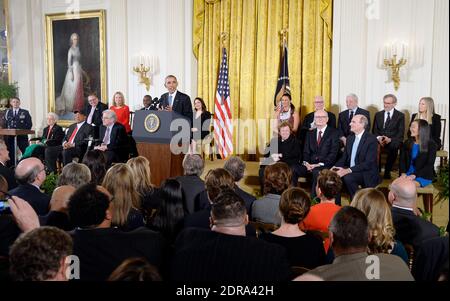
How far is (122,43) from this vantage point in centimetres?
1101

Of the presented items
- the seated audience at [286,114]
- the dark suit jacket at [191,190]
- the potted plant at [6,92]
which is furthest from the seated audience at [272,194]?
the potted plant at [6,92]

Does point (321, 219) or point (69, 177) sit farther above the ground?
point (69, 177)

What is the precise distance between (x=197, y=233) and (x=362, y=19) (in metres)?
7.22

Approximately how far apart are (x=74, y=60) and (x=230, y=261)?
10.5m

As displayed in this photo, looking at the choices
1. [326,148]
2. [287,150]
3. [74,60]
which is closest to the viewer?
[326,148]

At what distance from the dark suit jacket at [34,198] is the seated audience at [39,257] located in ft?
6.17

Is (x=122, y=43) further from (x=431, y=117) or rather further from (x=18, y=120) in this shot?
(x=431, y=117)

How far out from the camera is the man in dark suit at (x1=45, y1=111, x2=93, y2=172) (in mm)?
8320

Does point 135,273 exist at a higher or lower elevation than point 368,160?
higher

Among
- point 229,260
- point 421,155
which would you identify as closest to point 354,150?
point 421,155
